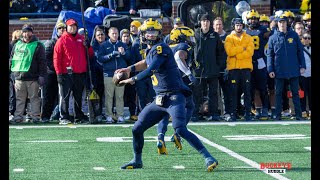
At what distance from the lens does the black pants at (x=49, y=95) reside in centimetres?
2016

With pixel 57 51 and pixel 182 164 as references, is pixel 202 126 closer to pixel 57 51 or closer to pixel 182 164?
pixel 57 51

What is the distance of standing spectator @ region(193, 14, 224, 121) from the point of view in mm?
20016

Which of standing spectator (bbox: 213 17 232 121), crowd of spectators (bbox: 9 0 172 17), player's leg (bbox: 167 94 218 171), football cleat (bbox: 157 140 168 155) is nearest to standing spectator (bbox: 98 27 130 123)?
standing spectator (bbox: 213 17 232 121)

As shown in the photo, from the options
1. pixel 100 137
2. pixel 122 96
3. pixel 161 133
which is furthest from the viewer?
pixel 122 96

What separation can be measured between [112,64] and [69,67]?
33.3 inches

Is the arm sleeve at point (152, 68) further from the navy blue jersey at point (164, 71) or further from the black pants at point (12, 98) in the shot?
the black pants at point (12, 98)

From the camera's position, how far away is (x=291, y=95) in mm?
20672

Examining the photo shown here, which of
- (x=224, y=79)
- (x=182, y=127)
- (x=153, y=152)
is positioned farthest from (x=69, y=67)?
(x=182, y=127)

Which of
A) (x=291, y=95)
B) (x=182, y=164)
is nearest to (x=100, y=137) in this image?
(x=182, y=164)

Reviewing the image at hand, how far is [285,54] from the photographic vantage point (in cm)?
2020

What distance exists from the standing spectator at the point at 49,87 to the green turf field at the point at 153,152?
99 centimetres

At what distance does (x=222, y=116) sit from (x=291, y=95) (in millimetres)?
1461

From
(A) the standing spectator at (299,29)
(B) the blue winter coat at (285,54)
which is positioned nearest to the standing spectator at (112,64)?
(B) the blue winter coat at (285,54)

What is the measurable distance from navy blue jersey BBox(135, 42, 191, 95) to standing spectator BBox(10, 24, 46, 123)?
23.1 ft
